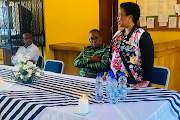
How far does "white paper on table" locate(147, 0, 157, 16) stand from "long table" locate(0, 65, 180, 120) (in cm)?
301

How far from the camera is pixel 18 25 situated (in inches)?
162

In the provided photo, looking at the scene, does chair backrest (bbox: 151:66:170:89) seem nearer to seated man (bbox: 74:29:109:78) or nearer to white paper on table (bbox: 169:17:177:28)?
seated man (bbox: 74:29:109:78)

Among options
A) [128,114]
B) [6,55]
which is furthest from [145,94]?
[6,55]

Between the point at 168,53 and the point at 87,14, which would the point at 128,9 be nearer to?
the point at 168,53

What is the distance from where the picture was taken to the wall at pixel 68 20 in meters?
4.69

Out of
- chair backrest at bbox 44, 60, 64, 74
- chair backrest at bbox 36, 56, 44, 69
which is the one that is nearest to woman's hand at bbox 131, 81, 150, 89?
chair backrest at bbox 44, 60, 64, 74

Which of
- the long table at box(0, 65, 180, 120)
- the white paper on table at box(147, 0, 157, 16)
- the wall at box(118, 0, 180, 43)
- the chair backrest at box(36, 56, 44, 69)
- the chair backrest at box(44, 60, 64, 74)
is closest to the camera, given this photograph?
the long table at box(0, 65, 180, 120)

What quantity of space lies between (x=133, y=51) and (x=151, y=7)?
289 cm

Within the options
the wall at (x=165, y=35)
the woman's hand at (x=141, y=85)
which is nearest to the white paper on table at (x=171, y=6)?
the wall at (x=165, y=35)

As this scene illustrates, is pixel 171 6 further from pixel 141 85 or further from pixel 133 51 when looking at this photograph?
pixel 141 85

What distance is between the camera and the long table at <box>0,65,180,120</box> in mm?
1392

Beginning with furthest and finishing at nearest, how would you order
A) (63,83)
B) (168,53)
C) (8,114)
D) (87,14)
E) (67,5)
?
1. (87,14)
2. (67,5)
3. (168,53)
4. (63,83)
5. (8,114)

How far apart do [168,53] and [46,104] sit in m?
2.24

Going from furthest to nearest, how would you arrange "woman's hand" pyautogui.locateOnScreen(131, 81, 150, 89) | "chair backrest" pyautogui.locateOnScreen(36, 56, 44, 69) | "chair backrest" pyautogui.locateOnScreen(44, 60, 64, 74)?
1. "chair backrest" pyautogui.locateOnScreen(36, 56, 44, 69)
2. "chair backrest" pyautogui.locateOnScreen(44, 60, 64, 74)
3. "woman's hand" pyautogui.locateOnScreen(131, 81, 150, 89)
